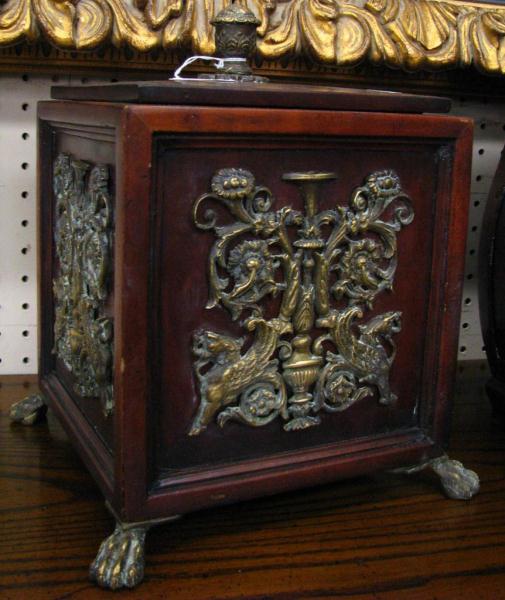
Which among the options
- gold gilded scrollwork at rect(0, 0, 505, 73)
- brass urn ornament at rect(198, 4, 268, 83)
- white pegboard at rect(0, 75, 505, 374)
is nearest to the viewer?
brass urn ornament at rect(198, 4, 268, 83)

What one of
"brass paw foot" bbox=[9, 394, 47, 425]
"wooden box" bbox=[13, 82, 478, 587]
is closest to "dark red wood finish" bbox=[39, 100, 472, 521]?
"wooden box" bbox=[13, 82, 478, 587]

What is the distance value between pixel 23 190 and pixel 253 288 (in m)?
0.54

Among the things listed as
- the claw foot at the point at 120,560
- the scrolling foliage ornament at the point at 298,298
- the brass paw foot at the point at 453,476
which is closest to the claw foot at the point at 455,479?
the brass paw foot at the point at 453,476

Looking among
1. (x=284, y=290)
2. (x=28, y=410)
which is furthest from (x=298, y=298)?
(x=28, y=410)

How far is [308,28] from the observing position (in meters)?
1.09

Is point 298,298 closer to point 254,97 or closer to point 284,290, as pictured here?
point 284,290

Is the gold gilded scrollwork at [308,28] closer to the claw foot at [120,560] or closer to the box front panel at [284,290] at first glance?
the box front panel at [284,290]

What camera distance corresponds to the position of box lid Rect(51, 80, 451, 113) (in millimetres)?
688

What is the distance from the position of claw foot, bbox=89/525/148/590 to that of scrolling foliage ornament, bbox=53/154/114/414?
0.38 feet

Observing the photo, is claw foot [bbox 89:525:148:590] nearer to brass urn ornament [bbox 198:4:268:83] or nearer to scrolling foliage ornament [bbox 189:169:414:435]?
scrolling foliage ornament [bbox 189:169:414:435]

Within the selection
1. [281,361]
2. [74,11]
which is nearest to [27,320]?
[74,11]

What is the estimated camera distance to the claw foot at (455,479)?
0.91 m

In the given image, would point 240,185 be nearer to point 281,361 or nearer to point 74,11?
point 281,361

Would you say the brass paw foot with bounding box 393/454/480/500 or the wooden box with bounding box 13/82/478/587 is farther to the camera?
the brass paw foot with bounding box 393/454/480/500
